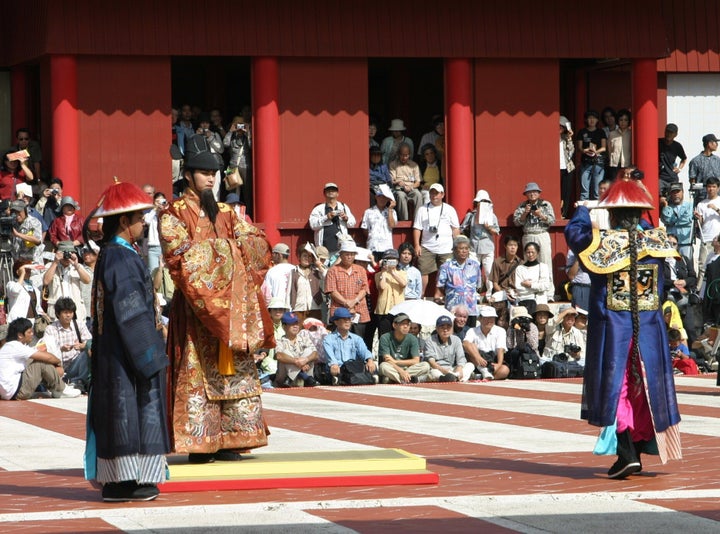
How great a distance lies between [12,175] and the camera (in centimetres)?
2088

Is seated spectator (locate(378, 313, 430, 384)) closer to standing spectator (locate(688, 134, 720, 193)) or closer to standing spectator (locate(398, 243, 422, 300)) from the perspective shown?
standing spectator (locate(398, 243, 422, 300))

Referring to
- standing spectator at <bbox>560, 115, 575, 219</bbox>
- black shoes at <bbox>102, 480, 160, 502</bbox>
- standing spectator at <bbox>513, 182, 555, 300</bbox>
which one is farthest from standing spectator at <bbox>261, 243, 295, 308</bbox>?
black shoes at <bbox>102, 480, 160, 502</bbox>

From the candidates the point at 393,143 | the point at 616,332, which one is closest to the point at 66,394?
the point at 393,143

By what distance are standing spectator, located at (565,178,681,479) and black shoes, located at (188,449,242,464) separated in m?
2.18

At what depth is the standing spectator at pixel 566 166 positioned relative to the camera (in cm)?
2386

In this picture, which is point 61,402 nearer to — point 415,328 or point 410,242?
point 415,328

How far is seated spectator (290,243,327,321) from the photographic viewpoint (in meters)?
19.8

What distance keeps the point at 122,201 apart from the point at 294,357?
9229 mm

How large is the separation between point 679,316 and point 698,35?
712 centimetres

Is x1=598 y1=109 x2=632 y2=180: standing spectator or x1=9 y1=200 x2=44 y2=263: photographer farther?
x1=598 y1=109 x2=632 y2=180: standing spectator

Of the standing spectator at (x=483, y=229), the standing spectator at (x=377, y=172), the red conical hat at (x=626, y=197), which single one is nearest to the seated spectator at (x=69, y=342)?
the standing spectator at (x=377, y=172)

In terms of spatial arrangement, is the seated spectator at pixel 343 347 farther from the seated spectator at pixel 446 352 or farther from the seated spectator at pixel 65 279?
the seated spectator at pixel 65 279

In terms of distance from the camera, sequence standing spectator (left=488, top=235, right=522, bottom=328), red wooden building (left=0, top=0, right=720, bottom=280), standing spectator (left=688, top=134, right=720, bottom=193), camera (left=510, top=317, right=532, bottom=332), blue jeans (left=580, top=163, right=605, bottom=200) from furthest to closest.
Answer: standing spectator (left=688, top=134, right=720, bottom=193)
blue jeans (left=580, top=163, right=605, bottom=200)
red wooden building (left=0, top=0, right=720, bottom=280)
standing spectator (left=488, top=235, right=522, bottom=328)
camera (left=510, top=317, right=532, bottom=332)

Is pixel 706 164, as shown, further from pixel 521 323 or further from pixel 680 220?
pixel 521 323
